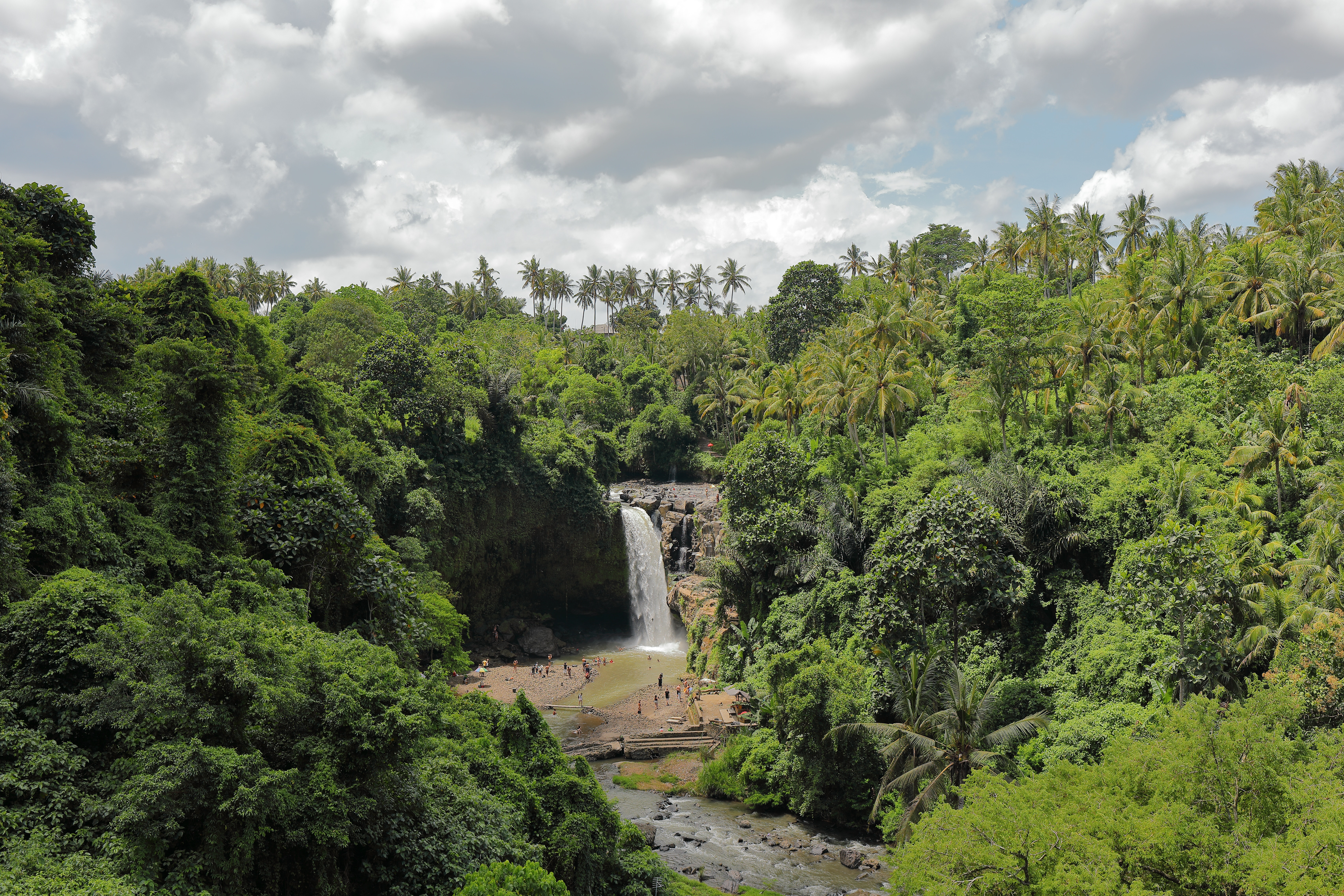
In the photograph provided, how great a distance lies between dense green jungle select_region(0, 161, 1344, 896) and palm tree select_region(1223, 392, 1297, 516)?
0.12 meters

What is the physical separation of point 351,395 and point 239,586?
27199 millimetres

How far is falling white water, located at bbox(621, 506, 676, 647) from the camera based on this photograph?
5597 centimetres

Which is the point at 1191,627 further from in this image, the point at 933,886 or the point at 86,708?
the point at 86,708

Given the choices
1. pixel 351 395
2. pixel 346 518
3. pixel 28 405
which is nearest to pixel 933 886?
pixel 346 518

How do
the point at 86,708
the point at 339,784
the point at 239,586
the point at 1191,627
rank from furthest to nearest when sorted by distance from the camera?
the point at 1191,627 → the point at 239,586 → the point at 339,784 → the point at 86,708

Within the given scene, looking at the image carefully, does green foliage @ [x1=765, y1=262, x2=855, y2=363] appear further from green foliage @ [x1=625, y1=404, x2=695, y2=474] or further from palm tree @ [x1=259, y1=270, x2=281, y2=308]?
palm tree @ [x1=259, y1=270, x2=281, y2=308]

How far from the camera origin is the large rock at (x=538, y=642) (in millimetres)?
53906

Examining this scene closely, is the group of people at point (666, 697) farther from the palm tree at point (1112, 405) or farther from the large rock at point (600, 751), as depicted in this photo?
the palm tree at point (1112, 405)

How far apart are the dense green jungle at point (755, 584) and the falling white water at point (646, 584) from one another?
55.7 inches

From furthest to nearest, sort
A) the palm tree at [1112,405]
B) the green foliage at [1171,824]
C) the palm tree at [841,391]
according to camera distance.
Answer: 1. the palm tree at [841,391]
2. the palm tree at [1112,405]
3. the green foliage at [1171,824]

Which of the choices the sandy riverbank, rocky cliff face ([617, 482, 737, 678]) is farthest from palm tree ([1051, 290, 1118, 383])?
the sandy riverbank

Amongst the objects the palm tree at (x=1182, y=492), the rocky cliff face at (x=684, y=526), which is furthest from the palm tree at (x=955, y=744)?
the rocky cliff face at (x=684, y=526)

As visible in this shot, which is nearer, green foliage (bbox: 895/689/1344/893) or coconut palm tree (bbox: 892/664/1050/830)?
green foliage (bbox: 895/689/1344/893)

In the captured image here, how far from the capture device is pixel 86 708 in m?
13.3
